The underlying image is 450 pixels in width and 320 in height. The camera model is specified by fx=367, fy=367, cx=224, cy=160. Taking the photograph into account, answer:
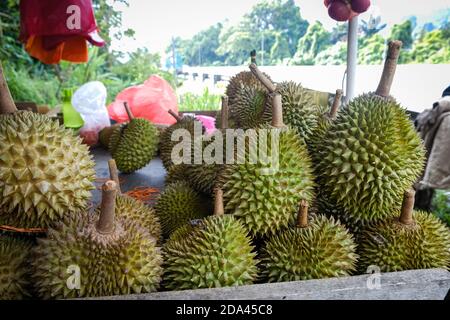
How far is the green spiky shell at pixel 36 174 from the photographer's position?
3.03ft

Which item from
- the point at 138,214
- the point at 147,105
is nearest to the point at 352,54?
the point at 138,214

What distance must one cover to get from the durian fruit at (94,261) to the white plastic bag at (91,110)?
7.41ft

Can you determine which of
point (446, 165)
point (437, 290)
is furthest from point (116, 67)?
point (437, 290)

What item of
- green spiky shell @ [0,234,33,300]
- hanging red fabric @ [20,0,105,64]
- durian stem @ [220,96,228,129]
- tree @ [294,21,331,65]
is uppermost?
tree @ [294,21,331,65]

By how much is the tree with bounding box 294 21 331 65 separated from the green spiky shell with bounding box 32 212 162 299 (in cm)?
843

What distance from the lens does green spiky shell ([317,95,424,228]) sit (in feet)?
3.44

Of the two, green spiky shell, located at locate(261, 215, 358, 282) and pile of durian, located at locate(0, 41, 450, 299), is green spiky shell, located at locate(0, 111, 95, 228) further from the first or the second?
green spiky shell, located at locate(261, 215, 358, 282)

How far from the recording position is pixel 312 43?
338 inches

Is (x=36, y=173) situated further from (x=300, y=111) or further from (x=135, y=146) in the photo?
(x=135, y=146)

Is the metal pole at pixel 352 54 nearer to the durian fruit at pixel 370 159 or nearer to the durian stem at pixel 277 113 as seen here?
the durian fruit at pixel 370 159

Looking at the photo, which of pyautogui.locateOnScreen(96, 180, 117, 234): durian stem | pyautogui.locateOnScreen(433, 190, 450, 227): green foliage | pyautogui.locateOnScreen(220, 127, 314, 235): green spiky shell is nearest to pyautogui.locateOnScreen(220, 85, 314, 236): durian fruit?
pyautogui.locateOnScreen(220, 127, 314, 235): green spiky shell

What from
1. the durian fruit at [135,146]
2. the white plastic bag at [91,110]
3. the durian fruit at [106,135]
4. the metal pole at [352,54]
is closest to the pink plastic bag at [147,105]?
the white plastic bag at [91,110]

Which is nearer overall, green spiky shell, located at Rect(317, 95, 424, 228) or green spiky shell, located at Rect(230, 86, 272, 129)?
green spiky shell, located at Rect(317, 95, 424, 228)

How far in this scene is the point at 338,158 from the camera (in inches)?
42.5
